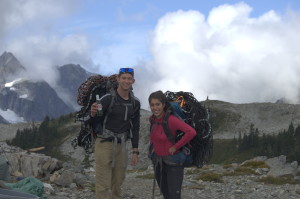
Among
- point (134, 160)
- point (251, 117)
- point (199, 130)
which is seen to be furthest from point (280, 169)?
point (251, 117)

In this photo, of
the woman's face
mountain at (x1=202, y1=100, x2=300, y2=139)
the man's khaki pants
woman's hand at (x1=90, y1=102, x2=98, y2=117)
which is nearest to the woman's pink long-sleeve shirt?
the woman's face

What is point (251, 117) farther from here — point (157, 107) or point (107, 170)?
point (157, 107)

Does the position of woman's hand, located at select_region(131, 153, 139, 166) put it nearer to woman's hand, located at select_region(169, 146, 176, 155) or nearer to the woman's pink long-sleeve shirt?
the woman's pink long-sleeve shirt

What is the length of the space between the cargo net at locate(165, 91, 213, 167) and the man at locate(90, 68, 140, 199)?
117cm

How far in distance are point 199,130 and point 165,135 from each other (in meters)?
1.01

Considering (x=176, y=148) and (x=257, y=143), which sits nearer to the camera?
(x=176, y=148)

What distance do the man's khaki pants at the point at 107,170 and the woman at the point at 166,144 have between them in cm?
82

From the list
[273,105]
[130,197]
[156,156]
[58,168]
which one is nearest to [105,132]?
[156,156]

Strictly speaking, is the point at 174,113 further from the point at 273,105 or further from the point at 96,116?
the point at 273,105

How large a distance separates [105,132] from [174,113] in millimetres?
1488

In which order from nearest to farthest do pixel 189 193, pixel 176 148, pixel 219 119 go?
1. pixel 176 148
2. pixel 189 193
3. pixel 219 119

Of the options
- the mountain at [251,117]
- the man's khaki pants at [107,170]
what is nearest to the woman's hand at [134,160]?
the man's khaki pants at [107,170]

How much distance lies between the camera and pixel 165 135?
7.78 metres

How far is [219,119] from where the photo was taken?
17138 cm
